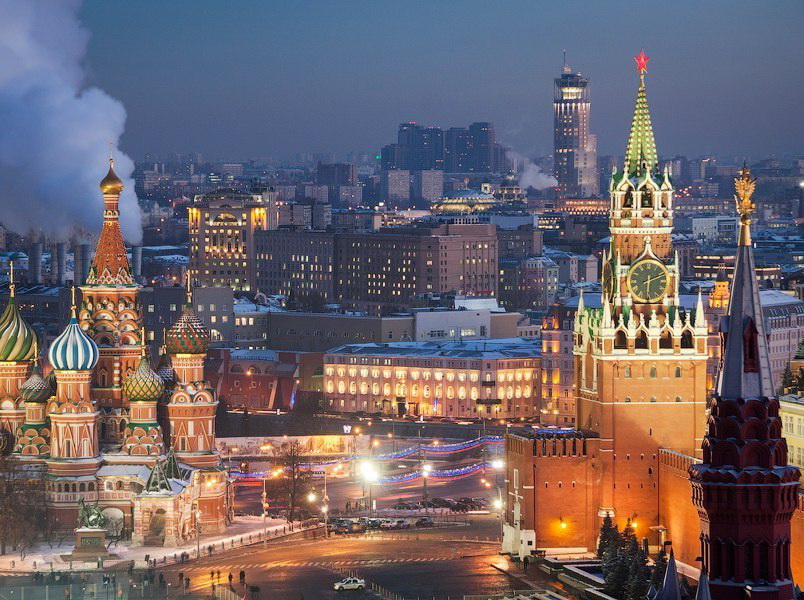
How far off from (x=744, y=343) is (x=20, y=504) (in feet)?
179

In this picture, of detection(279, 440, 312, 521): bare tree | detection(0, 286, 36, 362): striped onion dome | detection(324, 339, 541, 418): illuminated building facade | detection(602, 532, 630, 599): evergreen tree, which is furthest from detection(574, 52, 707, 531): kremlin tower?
detection(324, 339, 541, 418): illuminated building facade

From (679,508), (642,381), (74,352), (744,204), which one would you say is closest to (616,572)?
(679,508)

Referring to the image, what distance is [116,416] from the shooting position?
10881cm

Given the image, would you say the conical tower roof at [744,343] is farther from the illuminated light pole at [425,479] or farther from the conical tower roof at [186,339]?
the illuminated light pole at [425,479]

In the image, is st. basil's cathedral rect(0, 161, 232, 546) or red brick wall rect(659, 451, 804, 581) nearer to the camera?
red brick wall rect(659, 451, 804, 581)

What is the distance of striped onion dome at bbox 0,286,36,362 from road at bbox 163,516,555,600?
15.4m

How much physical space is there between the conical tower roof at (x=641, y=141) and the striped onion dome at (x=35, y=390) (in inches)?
1037

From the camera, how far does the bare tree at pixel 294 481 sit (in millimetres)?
111312

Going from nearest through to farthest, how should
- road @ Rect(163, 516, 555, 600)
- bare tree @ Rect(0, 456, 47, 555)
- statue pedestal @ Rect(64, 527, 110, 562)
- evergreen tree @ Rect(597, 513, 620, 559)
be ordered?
1. road @ Rect(163, 516, 555, 600)
2. evergreen tree @ Rect(597, 513, 620, 559)
3. statue pedestal @ Rect(64, 527, 110, 562)
4. bare tree @ Rect(0, 456, 47, 555)

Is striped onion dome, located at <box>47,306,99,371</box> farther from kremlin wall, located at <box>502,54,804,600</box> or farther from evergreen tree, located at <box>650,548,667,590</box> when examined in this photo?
evergreen tree, located at <box>650,548,667,590</box>

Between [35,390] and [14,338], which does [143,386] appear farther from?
[14,338]

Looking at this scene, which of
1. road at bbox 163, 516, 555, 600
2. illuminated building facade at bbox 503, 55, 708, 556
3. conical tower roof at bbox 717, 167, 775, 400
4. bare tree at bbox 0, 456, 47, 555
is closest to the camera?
conical tower roof at bbox 717, 167, 775, 400

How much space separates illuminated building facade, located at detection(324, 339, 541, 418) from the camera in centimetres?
15412

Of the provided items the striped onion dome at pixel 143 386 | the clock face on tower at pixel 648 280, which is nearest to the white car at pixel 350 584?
the clock face on tower at pixel 648 280
